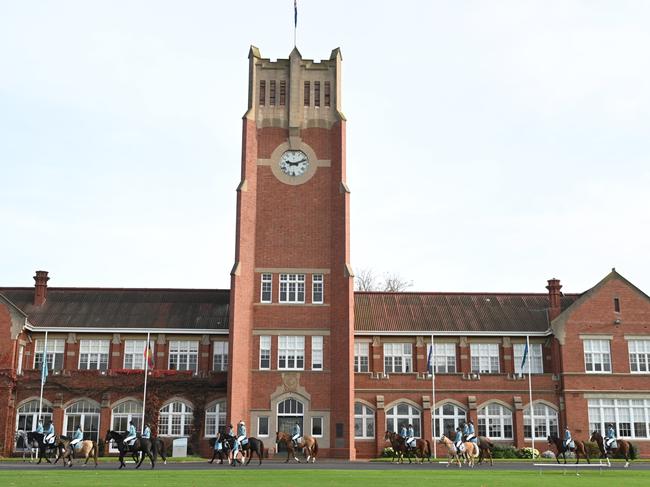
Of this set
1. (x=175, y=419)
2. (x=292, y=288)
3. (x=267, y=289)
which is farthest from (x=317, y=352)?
(x=175, y=419)

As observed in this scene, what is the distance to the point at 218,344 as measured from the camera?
48938mm

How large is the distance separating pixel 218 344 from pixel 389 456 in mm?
12653

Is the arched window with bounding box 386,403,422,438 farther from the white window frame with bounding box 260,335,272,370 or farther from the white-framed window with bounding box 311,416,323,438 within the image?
the white window frame with bounding box 260,335,272,370

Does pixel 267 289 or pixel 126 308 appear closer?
pixel 267 289

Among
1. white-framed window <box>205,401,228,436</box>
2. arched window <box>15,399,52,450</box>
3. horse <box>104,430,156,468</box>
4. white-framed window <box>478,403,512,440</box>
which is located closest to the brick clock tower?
white-framed window <box>205,401,228,436</box>

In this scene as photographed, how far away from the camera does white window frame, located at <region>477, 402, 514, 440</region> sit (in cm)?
4825

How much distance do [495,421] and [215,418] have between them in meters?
17.4

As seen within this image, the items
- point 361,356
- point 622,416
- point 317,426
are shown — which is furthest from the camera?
point 361,356

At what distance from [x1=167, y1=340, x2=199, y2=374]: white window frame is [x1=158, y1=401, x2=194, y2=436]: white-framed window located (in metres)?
2.44

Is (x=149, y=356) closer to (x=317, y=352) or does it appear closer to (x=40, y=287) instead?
(x=317, y=352)

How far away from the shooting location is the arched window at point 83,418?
46.9m

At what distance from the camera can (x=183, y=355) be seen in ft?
160

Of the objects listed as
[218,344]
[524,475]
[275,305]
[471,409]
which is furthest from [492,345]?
[524,475]

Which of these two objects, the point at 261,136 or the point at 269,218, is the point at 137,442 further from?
the point at 261,136
